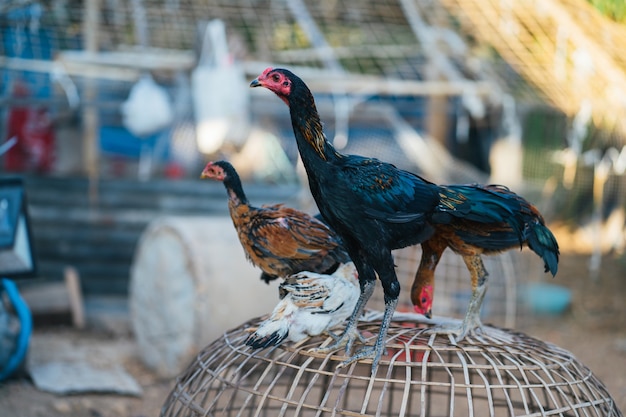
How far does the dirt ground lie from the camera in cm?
438

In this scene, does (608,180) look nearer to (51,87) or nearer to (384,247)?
(51,87)

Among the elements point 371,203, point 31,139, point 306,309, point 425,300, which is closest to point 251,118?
point 31,139

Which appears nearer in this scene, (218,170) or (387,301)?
(387,301)

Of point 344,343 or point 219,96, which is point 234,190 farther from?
point 219,96

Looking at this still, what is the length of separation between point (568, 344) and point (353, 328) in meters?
4.36

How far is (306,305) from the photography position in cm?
252

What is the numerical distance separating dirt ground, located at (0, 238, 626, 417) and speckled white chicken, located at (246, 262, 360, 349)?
229 centimetres

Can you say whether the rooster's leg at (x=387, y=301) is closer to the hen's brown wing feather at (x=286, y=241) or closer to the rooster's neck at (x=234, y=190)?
the hen's brown wing feather at (x=286, y=241)

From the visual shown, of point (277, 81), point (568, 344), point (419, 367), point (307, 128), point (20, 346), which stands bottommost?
point (568, 344)

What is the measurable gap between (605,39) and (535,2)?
29.7 inches

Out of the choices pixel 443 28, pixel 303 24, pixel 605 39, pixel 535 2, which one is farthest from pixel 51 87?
pixel 605 39

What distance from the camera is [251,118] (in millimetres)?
7352

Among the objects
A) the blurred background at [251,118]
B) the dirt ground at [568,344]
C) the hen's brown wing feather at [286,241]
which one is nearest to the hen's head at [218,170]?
the hen's brown wing feather at [286,241]

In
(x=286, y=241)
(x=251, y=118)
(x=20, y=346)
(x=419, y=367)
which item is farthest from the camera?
(x=251, y=118)
